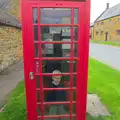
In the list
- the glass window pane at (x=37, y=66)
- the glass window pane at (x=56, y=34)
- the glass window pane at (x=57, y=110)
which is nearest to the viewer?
the glass window pane at (x=56, y=34)

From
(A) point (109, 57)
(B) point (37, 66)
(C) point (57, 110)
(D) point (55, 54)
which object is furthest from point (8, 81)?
(A) point (109, 57)

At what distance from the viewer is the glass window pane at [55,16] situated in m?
3.20

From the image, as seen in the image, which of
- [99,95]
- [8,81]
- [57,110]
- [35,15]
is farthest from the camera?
[8,81]

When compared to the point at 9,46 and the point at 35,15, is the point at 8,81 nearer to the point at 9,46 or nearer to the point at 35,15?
the point at 9,46

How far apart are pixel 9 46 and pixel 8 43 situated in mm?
236

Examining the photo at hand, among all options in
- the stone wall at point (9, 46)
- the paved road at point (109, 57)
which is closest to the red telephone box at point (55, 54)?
the stone wall at point (9, 46)

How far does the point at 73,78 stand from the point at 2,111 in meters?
2.08

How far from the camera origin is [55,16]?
326 centimetres

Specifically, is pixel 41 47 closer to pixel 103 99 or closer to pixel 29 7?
pixel 29 7

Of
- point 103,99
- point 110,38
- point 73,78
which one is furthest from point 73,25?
point 110,38

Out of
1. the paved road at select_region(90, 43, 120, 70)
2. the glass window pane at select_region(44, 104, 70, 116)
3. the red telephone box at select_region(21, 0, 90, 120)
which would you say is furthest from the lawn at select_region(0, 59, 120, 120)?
the paved road at select_region(90, 43, 120, 70)

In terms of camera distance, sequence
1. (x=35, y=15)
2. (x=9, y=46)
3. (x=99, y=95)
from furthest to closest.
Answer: (x=9, y=46) < (x=99, y=95) < (x=35, y=15)

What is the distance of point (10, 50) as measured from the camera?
10922mm

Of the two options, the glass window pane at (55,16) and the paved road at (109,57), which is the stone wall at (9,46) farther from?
the glass window pane at (55,16)
